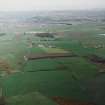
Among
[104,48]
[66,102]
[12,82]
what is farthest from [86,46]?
[66,102]

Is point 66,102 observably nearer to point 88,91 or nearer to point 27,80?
point 88,91

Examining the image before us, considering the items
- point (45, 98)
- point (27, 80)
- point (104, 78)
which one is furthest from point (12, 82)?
point (104, 78)

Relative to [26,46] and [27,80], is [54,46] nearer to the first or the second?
[26,46]

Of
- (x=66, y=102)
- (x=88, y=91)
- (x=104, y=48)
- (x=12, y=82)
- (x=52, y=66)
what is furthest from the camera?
(x=104, y=48)

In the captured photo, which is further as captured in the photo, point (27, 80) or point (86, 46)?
point (86, 46)

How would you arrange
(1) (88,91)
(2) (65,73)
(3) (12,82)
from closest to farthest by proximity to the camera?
1. (1) (88,91)
2. (3) (12,82)
3. (2) (65,73)

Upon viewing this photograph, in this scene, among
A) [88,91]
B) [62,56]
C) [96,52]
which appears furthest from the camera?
[96,52]

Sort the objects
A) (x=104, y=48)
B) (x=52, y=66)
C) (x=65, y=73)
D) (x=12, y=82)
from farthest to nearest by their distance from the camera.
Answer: (x=104, y=48)
(x=52, y=66)
(x=65, y=73)
(x=12, y=82)

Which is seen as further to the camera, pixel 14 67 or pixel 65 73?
pixel 14 67
